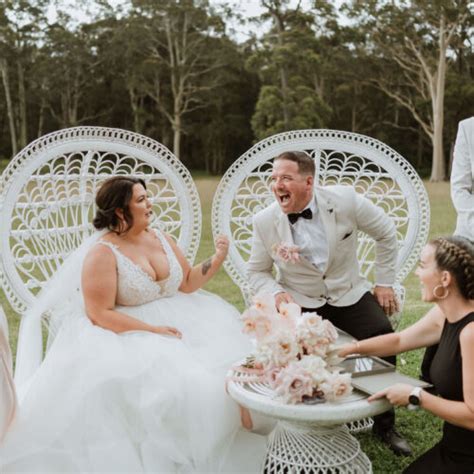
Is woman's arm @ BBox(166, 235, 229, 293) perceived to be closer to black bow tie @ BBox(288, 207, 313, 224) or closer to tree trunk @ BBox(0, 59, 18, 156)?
black bow tie @ BBox(288, 207, 313, 224)

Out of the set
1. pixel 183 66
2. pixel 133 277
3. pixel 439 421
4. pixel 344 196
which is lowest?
pixel 439 421

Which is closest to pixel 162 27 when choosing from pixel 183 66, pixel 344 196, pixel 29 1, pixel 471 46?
pixel 183 66

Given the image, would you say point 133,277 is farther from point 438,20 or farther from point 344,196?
point 438,20

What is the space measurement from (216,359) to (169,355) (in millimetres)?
241

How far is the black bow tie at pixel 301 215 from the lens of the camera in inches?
140

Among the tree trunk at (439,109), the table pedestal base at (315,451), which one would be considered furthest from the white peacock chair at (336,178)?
the tree trunk at (439,109)

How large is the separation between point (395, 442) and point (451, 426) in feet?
3.25

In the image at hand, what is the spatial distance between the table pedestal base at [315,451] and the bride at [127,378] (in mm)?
170

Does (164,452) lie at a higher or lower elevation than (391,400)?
lower

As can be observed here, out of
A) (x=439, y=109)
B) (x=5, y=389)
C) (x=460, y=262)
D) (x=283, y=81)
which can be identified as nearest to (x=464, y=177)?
(x=460, y=262)

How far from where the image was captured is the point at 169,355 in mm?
2832

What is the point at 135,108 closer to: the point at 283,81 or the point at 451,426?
the point at 283,81

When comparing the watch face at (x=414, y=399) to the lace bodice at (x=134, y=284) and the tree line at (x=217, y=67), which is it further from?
the tree line at (x=217, y=67)

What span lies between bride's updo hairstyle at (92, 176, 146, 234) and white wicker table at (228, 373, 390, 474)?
1.04 meters
